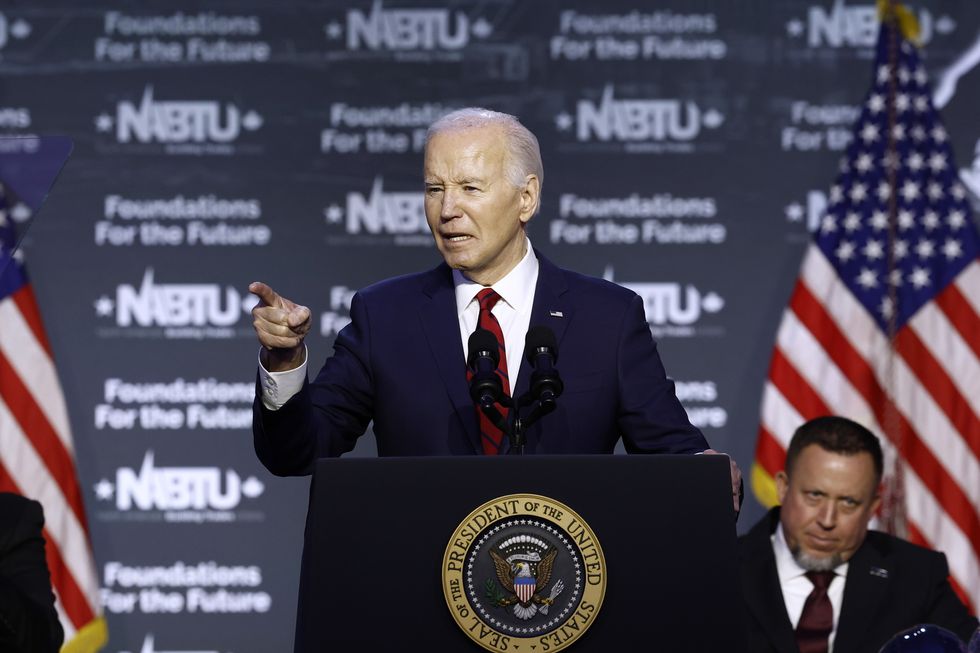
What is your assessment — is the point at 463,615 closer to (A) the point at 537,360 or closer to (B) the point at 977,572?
(A) the point at 537,360

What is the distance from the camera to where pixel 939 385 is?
4.50m

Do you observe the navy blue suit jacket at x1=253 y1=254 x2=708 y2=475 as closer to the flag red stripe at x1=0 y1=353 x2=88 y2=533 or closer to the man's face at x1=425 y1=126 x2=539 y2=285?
the man's face at x1=425 y1=126 x2=539 y2=285

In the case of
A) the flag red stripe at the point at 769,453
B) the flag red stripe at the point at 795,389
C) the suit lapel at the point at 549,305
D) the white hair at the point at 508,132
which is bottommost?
the flag red stripe at the point at 769,453

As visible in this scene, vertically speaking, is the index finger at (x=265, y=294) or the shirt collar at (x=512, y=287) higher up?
the index finger at (x=265, y=294)

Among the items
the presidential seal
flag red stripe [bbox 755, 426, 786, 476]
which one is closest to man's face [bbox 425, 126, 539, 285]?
the presidential seal

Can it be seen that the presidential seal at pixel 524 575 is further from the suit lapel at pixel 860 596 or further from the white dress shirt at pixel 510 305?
the suit lapel at pixel 860 596

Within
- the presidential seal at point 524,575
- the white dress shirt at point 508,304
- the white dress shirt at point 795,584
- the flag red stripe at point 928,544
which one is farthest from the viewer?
the flag red stripe at point 928,544

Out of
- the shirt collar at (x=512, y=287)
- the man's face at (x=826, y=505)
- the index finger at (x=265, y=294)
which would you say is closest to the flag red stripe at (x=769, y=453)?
the man's face at (x=826, y=505)

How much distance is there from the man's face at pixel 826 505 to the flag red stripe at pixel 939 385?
1095 millimetres

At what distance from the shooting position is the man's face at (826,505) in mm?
3422

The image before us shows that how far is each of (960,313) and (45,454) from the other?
3.29 meters

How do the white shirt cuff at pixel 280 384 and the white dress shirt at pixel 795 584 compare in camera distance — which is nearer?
the white shirt cuff at pixel 280 384

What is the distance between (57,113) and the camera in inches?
187

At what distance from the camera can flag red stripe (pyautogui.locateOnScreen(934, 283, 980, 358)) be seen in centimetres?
451
